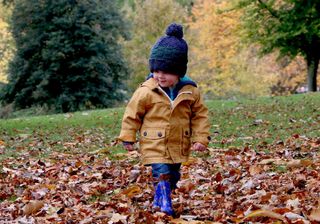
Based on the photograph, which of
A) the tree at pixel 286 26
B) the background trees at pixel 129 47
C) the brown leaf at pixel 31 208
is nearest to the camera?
the brown leaf at pixel 31 208

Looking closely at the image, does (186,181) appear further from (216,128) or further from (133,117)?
(216,128)

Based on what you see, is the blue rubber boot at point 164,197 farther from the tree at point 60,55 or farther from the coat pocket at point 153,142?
the tree at point 60,55

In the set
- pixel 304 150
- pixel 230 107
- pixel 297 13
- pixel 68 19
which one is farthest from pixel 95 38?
pixel 304 150

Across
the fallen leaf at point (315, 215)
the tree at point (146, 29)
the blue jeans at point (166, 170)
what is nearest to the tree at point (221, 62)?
the tree at point (146, 29)

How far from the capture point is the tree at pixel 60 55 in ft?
105

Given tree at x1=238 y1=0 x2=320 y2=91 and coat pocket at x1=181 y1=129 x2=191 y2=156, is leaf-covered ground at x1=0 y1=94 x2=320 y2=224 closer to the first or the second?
coat pocket at x1=181 y1=129 x2=191 y2=156

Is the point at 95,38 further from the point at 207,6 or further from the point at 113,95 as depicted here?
the point at 207,6

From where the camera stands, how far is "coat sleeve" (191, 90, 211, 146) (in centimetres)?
559

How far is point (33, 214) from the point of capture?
6051 mm

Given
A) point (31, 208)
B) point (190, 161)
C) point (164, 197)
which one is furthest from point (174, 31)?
point (190, 161)

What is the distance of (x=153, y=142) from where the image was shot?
17.8ft

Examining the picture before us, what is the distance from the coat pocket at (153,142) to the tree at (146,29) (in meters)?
34.8

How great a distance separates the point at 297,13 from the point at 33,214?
21433 millimetres

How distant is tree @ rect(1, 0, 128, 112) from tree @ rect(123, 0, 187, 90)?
7.21m
